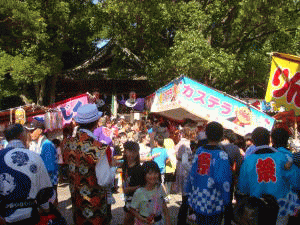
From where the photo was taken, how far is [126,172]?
4770 mm

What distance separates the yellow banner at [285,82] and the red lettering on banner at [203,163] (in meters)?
2.80

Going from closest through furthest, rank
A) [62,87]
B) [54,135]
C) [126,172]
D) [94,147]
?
[94,147]
[126,172]
[54,135]
[62,87]

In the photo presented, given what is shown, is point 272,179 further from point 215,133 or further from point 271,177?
point 215,133

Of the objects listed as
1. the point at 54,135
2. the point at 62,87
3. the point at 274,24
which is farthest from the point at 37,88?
the point at 274,24

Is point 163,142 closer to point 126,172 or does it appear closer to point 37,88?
point 126,172

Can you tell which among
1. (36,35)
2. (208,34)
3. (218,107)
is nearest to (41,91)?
(36,35)

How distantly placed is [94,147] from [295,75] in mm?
3903

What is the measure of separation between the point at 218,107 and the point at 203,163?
15.3ft

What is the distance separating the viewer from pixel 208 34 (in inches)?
565

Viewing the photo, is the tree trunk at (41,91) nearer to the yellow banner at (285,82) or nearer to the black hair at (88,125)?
the yellow banner at (285,82)

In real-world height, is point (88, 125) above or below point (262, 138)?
above

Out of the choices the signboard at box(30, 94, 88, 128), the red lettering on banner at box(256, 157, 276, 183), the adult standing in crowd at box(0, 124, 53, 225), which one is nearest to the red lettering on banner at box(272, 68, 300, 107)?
the red lettering on banner at box(256, 157, 276, 183)

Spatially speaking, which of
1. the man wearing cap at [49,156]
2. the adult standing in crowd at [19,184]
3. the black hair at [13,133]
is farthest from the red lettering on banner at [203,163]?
the man wearing cap at [49,156]

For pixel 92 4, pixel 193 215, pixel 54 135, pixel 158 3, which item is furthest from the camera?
pixel 92 4
